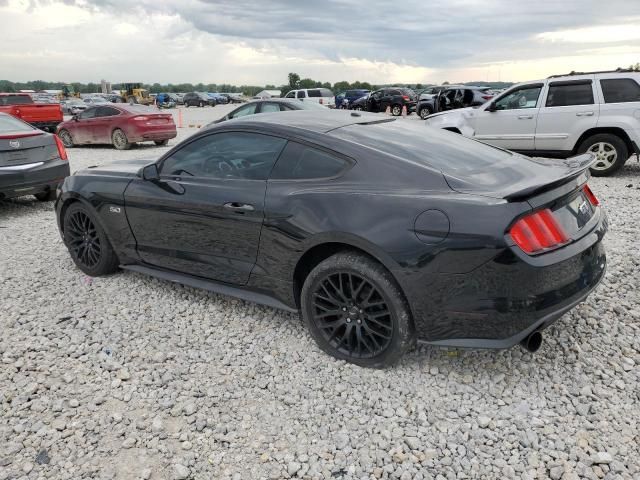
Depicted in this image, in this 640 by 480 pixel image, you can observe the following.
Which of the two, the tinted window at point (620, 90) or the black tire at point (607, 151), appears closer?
the tinted window at point (620, 90)

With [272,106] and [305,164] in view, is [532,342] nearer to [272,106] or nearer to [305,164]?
[305,164]

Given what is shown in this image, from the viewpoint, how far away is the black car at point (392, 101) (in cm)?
2659

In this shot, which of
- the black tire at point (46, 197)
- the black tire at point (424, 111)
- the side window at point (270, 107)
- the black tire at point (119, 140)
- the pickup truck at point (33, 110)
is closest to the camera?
the black tire at point (46, 197)

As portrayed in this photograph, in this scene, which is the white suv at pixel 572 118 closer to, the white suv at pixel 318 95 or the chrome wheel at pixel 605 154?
the chrome wheel at pixel 605 154

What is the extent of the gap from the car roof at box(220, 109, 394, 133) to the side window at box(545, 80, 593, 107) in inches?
250

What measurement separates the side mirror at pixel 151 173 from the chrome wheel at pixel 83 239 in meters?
0.86

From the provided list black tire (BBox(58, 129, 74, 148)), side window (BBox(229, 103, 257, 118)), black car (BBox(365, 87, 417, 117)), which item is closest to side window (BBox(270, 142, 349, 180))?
side window (BBox(229, 103, 257, 118))

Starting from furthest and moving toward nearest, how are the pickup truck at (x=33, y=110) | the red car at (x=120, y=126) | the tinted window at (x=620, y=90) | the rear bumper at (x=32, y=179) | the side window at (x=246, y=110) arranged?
1. the pickup truck at (x=33, y=110)
2. the red car at (x=120, y=126)
3. the side window at (x=246, y=110)
4. the tinted window at (x=620, y=90)
5. the rear bumper at (x=32, y=179)

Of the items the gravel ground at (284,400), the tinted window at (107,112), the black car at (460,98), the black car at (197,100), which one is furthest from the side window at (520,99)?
the black car at (197,100)

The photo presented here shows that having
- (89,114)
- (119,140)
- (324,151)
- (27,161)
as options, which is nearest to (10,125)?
(27,161)

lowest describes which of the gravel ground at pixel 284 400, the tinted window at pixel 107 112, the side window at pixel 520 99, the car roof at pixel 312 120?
the gravel ground at pixel 284 400

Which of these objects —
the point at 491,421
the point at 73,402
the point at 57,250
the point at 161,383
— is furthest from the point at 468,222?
the point at 57,250

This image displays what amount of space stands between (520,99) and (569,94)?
0.87 metres

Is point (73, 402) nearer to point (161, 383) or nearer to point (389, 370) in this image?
point (161, 383)
